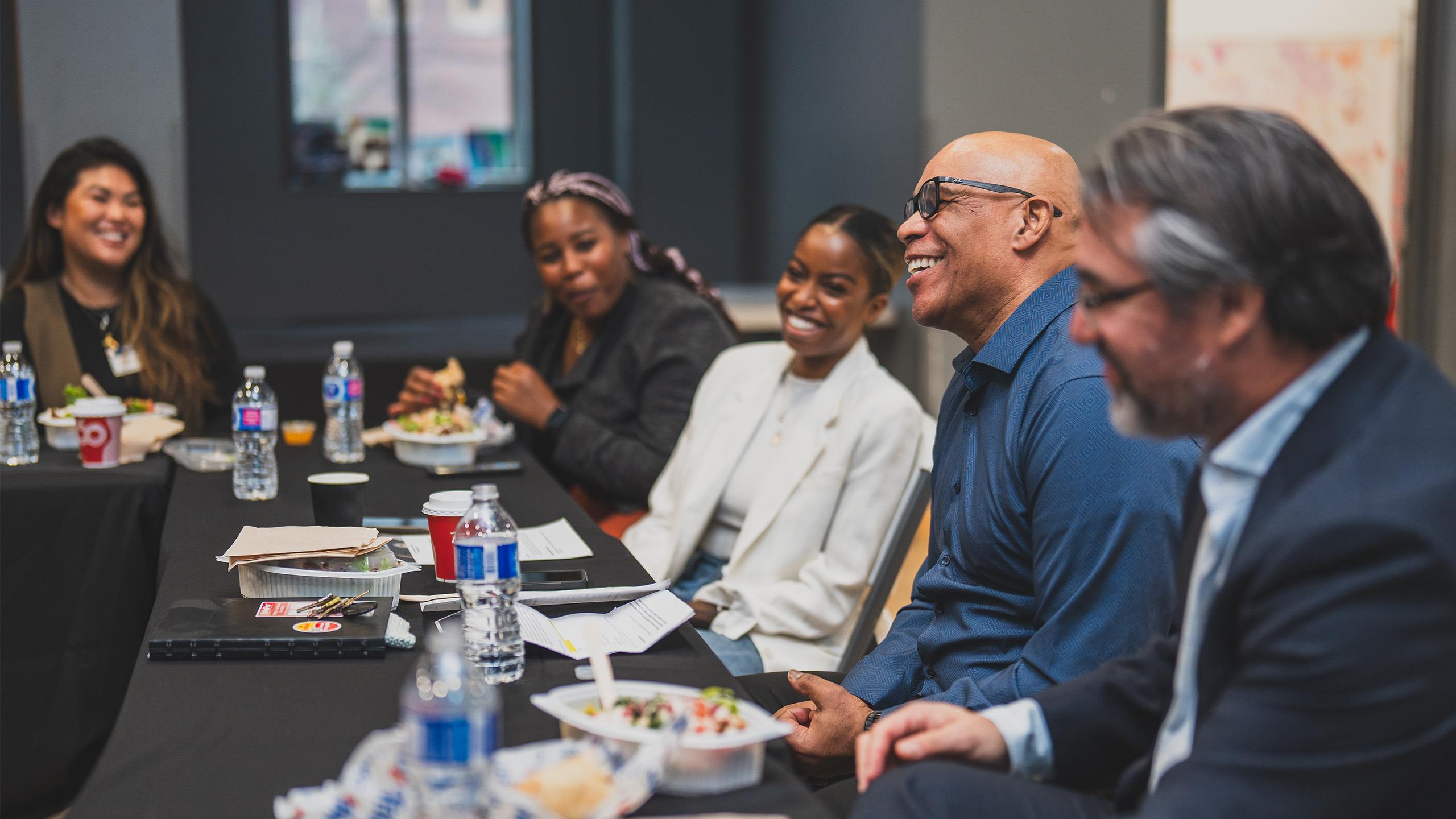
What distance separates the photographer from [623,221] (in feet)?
12.0

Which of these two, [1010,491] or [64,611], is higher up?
[1010,491]

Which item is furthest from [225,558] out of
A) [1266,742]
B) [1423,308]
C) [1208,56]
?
[1208,56]

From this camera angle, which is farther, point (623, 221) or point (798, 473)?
point (623, 221)

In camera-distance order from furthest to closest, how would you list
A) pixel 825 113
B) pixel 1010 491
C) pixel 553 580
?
1. pixel 825 113
2. pixel 553 580
3. pixel 1010 491

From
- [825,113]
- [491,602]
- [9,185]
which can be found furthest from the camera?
[9,185]

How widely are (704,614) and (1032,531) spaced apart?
40.2 inches

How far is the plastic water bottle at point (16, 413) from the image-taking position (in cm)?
280

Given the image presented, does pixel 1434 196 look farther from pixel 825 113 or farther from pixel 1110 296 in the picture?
pixel 1110 296

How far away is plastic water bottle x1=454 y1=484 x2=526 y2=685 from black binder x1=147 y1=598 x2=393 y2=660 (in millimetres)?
142

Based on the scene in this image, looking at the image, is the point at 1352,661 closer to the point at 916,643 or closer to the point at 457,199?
the point at 916,643

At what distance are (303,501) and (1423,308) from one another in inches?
148

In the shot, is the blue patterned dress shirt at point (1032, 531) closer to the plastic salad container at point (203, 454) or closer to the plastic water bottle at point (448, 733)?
the plastic water bottle at point (448, 733)

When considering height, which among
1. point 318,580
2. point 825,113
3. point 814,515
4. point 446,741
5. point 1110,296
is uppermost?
point 825,113

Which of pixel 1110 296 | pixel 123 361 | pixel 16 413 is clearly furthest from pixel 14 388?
pixel 1110 296
